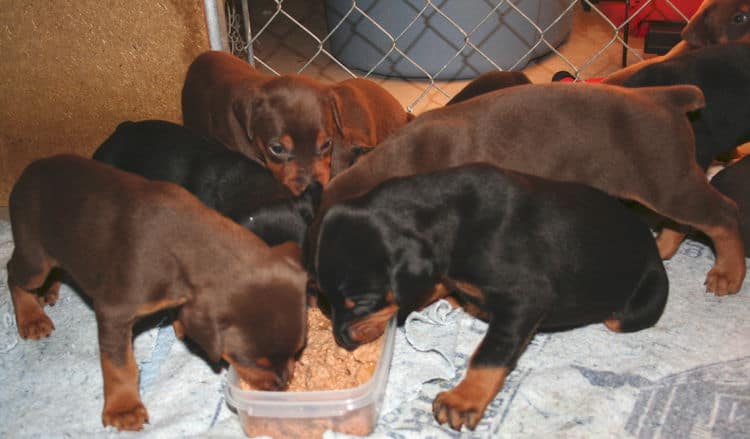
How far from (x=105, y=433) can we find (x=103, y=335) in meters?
0.43

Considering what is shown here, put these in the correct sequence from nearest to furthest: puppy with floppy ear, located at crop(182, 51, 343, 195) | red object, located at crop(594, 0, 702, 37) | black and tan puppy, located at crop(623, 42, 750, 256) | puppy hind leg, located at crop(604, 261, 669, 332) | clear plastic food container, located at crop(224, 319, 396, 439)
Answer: clear plastic food container, located at crop(224, 319, 396, 439), puppy hind leg, located at crop(604, 261, 669, 332), black and tan puppy, located at crop(623, 42, 750, 256), puppy with floppy ear, located at crop(182, 51, 343, 195), red object, located at crop(594, 0, 702, 37)

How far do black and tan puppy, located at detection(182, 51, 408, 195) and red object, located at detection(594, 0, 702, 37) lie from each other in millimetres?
2856

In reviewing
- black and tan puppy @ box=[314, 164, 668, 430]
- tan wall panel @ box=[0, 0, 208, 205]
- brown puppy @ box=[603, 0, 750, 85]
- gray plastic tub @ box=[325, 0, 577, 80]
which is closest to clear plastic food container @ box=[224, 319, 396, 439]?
black and tan puppy @ box=[314, 164, 668, 430]

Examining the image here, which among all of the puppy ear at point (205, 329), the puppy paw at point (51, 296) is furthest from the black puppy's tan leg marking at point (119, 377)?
the puppy paw at point (51, 296)

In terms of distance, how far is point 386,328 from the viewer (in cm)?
329

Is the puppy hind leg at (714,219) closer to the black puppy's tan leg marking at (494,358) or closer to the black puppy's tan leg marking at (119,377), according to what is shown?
the black puppy's tan leg marking at (494,358)

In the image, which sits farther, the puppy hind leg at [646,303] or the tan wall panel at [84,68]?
the tan wall panel at [84,68]

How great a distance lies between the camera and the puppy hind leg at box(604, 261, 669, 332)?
3.35 meters

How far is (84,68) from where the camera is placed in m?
4.57

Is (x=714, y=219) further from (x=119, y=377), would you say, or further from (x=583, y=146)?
(x=119, y=377)

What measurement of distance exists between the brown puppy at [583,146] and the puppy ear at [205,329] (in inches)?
33.3

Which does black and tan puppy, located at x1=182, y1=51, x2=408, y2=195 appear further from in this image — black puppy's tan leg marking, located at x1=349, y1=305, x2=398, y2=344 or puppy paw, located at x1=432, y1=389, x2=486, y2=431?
puppy paw, located at x1=432, y1=389, x2=486, y2=431

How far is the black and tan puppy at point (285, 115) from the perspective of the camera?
4070 mm

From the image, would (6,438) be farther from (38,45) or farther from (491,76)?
(491,76)
